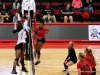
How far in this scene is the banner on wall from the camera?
1639cm

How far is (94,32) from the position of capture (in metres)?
16.4

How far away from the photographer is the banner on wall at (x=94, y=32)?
1639 centimetres

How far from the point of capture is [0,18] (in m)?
18.0

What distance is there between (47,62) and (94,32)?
16.3 ft

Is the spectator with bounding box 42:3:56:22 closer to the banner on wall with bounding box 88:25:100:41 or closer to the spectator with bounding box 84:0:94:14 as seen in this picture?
the spectator with bounding box 84:0:94:14

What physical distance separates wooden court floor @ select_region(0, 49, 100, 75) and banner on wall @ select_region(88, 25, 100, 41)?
2.17 metres

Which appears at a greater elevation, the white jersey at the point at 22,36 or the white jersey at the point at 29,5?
the white jersey at the point at 29,5

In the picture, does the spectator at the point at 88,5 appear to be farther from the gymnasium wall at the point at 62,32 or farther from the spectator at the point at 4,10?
the spectator at the point at 4,10

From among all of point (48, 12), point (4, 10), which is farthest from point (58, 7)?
point (4, 10)

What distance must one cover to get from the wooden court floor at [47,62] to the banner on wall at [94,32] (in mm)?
2172

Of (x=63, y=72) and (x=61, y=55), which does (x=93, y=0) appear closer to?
(x=61, y=55)

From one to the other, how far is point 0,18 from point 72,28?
456cm

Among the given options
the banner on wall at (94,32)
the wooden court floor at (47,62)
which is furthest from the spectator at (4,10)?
the banner on wall at (94,32)

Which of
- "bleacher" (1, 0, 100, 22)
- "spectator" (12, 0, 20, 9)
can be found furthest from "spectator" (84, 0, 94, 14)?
"spectator" (12, 0, 20, 9)
